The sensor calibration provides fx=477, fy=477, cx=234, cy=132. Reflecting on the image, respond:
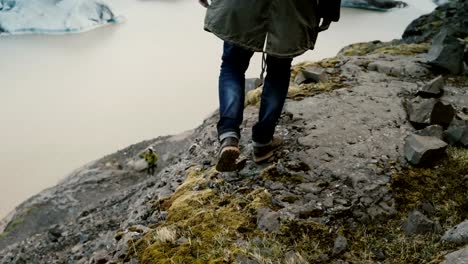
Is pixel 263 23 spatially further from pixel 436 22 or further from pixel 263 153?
pixel 436 22

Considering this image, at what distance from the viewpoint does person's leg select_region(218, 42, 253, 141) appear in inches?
136

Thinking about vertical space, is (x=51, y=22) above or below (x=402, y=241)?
below

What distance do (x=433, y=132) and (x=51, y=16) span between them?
39.6 m

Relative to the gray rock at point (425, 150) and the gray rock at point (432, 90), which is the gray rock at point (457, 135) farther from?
the gray rock at point (432, 90)

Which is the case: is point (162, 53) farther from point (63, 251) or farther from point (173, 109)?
point (63, 251)

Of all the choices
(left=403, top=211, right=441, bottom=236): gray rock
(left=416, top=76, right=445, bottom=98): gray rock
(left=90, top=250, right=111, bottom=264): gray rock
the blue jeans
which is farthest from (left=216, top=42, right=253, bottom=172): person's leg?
(left=416, top=76, right=445, bottom=98): gray rock

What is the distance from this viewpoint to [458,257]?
8.13ft

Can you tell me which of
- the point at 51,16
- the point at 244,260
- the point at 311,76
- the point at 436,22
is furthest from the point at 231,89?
the point at 51,16

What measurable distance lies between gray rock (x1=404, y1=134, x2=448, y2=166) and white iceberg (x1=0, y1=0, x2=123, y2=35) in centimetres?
3836

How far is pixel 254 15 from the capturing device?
3133mm

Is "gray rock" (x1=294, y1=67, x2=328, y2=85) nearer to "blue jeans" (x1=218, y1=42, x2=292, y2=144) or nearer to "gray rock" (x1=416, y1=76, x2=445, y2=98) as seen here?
"gray rock" (x1=416, y1=76, x2=445, y2=98)

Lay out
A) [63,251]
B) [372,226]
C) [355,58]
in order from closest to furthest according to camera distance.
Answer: [372,226] → [63,251] → [355,58]

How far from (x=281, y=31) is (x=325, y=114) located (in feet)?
6.01

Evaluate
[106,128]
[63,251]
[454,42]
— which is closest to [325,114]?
[454,42]
